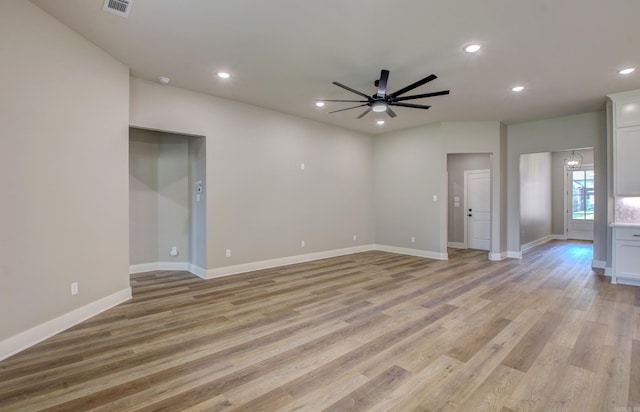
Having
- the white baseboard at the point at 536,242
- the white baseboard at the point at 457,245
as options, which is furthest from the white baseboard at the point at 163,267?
the white baseboard at the point at 536,242

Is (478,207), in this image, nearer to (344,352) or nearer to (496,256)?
(496,256)

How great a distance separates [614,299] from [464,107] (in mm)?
3673

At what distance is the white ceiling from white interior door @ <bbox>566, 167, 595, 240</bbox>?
638 cm

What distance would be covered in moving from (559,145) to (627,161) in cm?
159

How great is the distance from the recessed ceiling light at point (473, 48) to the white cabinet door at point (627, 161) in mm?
3306

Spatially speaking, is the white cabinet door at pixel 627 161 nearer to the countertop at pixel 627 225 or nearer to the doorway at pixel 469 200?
the countertop at pixel 627 225

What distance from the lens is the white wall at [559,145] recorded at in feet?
18.5

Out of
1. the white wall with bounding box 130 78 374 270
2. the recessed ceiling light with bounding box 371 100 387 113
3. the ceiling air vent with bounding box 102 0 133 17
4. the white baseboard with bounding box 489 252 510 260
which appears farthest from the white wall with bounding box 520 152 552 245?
the ceiling air vent with bounding box 102 0 133 17

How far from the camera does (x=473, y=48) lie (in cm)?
343

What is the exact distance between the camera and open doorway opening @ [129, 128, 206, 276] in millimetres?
5383

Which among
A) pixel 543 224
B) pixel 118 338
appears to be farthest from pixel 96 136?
pixel 543 224

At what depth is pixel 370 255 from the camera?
23.5 feet

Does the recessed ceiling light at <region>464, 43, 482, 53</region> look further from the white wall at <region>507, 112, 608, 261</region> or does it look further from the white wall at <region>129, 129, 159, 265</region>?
the white wall at <region>129, 129, 159, 265</region>

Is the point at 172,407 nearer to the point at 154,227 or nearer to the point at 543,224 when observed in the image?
the point at 154,227
